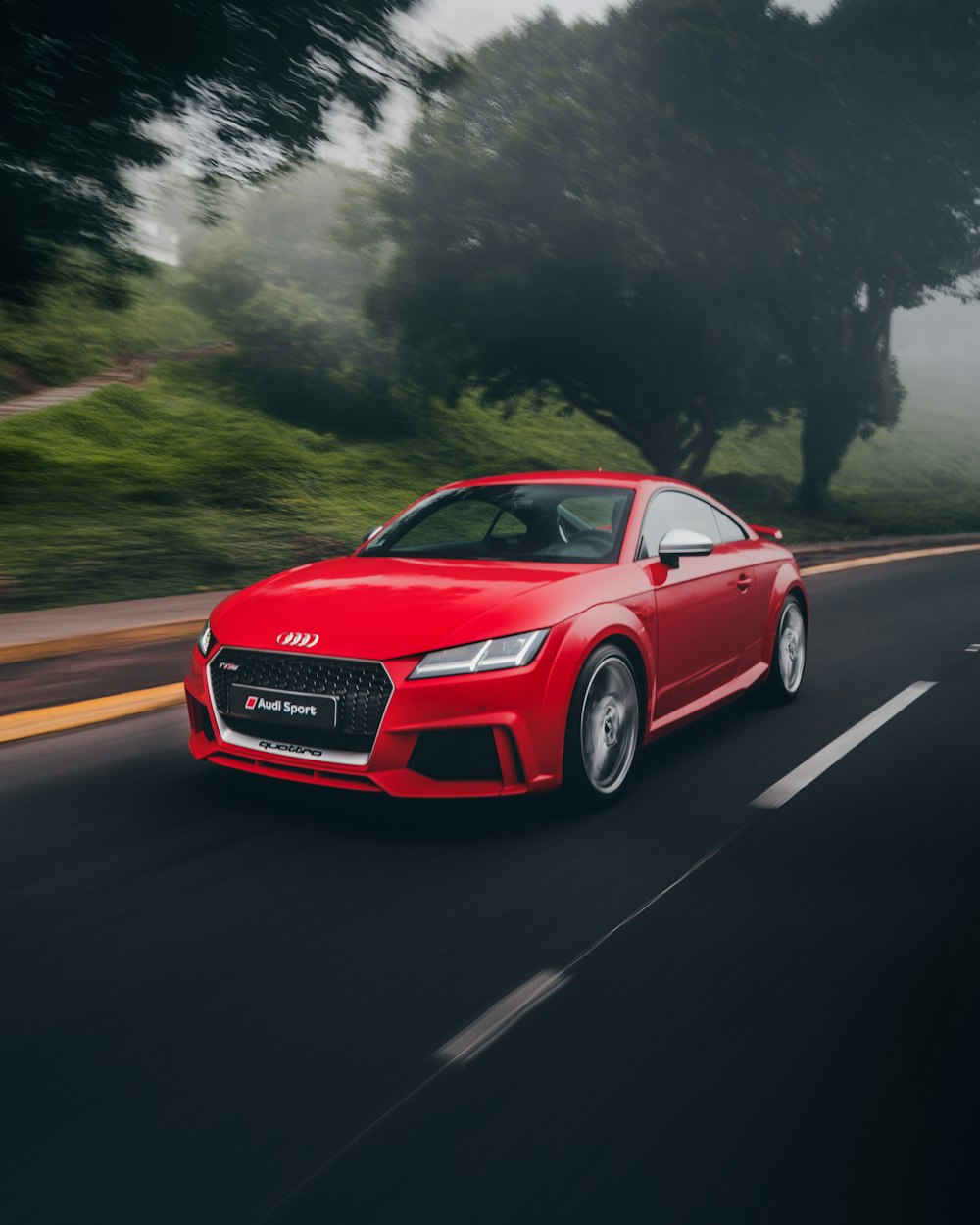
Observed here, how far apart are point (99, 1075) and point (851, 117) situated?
27470mm

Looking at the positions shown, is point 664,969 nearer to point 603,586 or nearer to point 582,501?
point 603,586

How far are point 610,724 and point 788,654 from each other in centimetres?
263

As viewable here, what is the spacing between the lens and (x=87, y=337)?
34344 mm

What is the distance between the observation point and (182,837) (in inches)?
185

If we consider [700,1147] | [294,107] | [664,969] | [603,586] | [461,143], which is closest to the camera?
[700,1147]

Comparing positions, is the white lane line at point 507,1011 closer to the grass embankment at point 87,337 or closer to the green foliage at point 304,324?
the grass embankment at point 87,337

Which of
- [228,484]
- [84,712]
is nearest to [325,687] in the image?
[84,712]

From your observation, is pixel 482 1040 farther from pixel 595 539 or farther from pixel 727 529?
pixel 727 529

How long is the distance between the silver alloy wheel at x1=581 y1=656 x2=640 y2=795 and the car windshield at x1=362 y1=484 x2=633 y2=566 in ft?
2.00

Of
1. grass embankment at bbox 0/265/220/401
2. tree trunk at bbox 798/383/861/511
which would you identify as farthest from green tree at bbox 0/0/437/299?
tree trunk at bbox 798/383/861/511

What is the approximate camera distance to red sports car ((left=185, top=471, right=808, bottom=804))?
4637 mm

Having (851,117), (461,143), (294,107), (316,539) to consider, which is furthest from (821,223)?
(294,107)

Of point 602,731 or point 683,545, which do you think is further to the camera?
point 683,545

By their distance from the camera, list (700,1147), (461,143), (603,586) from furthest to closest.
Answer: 1. (461,143)
2. (603,586)
3. (700,1147)
